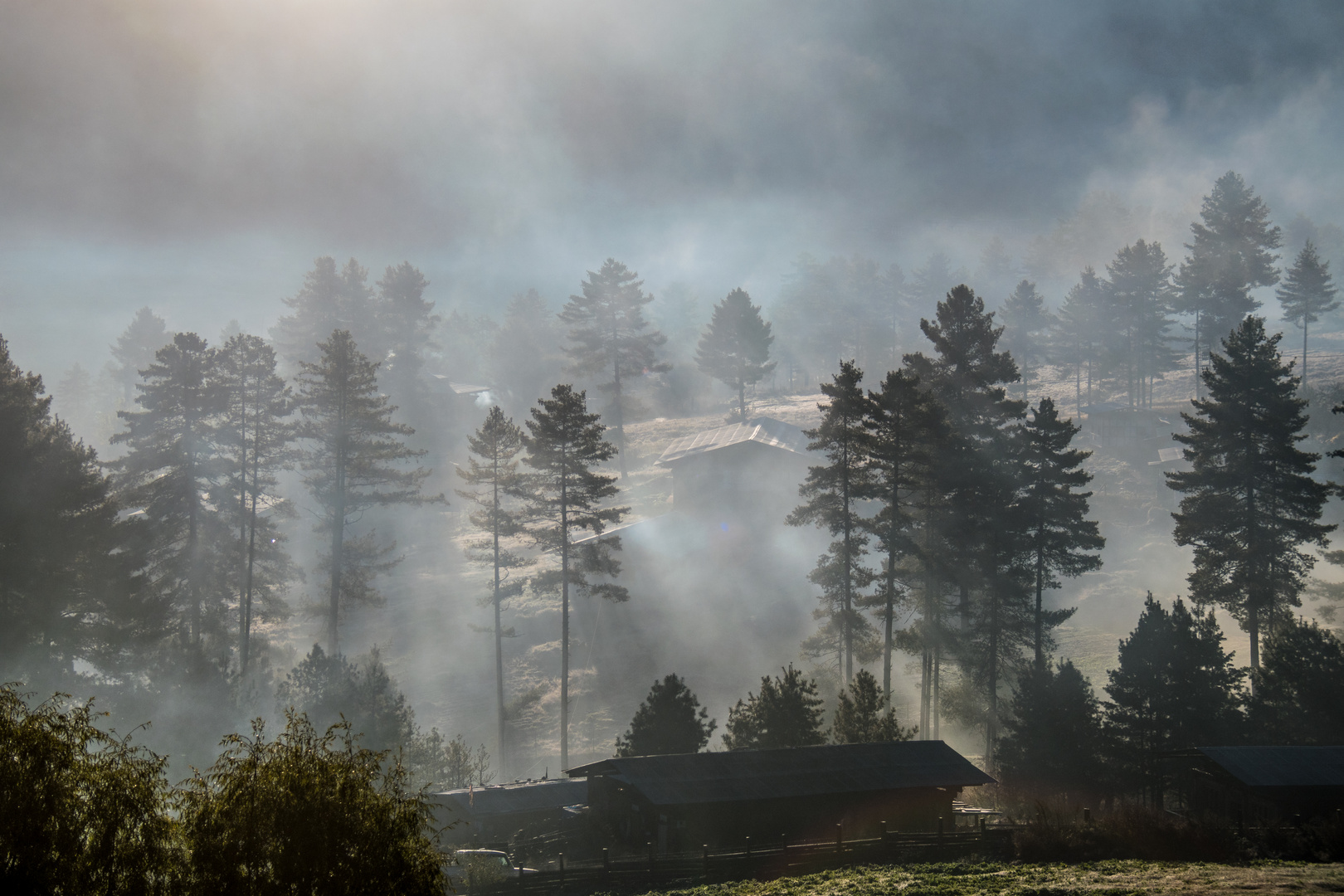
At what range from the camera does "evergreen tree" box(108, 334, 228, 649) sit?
118 feet

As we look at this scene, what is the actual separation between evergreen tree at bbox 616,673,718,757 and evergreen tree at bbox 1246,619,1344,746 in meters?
17.4

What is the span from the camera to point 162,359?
37594 mm

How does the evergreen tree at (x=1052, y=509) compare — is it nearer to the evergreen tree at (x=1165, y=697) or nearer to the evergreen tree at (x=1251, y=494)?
the evergreen tree at (x=1251, y=494)

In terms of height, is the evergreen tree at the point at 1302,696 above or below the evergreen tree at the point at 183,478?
below

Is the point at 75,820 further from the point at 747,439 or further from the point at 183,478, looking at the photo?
the point at 747,439

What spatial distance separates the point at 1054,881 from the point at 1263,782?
8361 millimetres

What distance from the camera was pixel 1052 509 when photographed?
3259 centimetres

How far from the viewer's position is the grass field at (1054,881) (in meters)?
15.2

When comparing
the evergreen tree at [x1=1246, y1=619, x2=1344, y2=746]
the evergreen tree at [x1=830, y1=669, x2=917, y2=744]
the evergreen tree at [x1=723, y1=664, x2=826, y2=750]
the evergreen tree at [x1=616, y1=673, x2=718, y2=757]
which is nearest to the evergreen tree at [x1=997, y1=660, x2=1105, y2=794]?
the evergreen tree at [x1=830, y1=669, x2=917, y2=744]

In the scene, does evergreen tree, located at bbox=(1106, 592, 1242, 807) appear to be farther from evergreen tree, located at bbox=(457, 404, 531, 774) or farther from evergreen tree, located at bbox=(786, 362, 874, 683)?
evergreen tree, located at bbox=(457, 404, 531, 774)

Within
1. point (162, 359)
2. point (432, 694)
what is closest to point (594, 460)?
point (432, 694)

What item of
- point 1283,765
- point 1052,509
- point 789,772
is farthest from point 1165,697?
point 789,772

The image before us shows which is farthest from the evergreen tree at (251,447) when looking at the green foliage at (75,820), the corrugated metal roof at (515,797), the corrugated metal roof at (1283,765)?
the corrugated metal roof at (1283,765)

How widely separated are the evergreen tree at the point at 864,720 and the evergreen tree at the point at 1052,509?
26.2 feet
